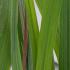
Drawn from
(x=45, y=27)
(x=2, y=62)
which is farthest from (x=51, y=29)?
(x=2, y=62)

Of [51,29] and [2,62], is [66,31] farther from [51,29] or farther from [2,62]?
[2,62]

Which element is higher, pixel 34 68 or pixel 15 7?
pixel 15 7

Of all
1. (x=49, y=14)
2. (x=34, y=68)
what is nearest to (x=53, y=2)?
(x=49, y=14)
